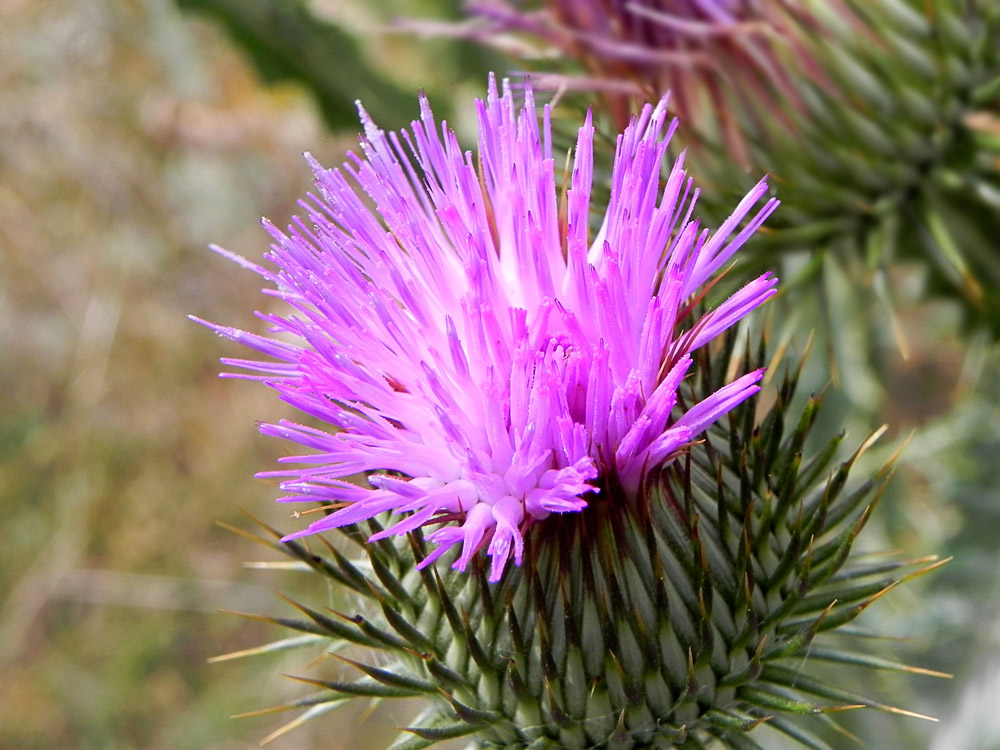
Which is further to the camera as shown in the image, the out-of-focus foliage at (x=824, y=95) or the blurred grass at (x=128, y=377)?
the blurred grass at (x=128, y=377)

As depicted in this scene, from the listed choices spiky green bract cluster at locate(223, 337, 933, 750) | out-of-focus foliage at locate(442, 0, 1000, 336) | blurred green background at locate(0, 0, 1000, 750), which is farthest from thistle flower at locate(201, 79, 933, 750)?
blurred green background at locate(0, 0, 1000, 750)

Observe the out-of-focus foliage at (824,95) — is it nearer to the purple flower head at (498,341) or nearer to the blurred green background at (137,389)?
the purple flower head at (498,341)

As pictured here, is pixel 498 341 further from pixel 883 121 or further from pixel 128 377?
pixel 128 377

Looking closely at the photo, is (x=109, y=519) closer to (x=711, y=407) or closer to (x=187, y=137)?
(x=187, y=137)

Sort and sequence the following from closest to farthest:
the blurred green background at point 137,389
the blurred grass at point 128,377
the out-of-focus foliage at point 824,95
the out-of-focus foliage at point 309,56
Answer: the out-of-focus foliage at point 824,95
the out-of-focus foliage at point 309,56
the blurred green background at point 137,389
the blurred grass at point 128,377

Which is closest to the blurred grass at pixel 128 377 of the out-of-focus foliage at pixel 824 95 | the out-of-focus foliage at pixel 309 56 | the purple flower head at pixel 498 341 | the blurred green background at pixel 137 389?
the blurred green background at pixel 137 389

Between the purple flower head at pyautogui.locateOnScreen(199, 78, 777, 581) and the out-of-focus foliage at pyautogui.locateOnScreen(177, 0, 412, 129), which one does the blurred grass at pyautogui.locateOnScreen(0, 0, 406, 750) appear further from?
the purple flower head at pyautogui.locateOnScreen(199, 78, 777, 581)

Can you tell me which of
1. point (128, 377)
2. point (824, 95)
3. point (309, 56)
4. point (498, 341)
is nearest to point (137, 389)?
point (128, 377)
